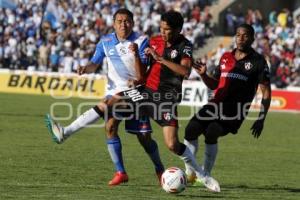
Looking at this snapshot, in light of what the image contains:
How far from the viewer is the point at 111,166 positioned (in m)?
13.7

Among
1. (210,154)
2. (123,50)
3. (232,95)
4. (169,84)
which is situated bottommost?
(210,154)

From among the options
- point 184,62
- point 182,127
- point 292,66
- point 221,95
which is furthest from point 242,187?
point 292,66

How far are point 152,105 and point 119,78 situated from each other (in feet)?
2.43

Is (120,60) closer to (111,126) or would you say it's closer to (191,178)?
(111,126)

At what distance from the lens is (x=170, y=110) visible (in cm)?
1086

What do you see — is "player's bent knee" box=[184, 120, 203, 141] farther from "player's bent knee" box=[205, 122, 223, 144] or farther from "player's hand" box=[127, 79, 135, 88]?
"player's hand" box=[127, 79, 135, 88]

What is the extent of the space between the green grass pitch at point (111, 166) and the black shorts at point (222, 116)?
2.72 feet

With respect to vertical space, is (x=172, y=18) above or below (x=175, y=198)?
above

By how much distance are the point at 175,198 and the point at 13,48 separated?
89.3ft

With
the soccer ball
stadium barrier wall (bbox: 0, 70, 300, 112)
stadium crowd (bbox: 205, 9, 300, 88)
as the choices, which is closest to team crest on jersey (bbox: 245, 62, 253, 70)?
the soccer ball

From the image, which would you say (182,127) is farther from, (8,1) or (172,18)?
(8,1)

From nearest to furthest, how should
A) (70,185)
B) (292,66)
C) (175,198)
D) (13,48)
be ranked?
(175,198), (70,185), (292,66), (13,48)

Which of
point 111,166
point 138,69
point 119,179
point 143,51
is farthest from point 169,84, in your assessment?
point 111,166

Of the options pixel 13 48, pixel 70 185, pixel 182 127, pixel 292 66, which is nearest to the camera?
pixel 70 185
